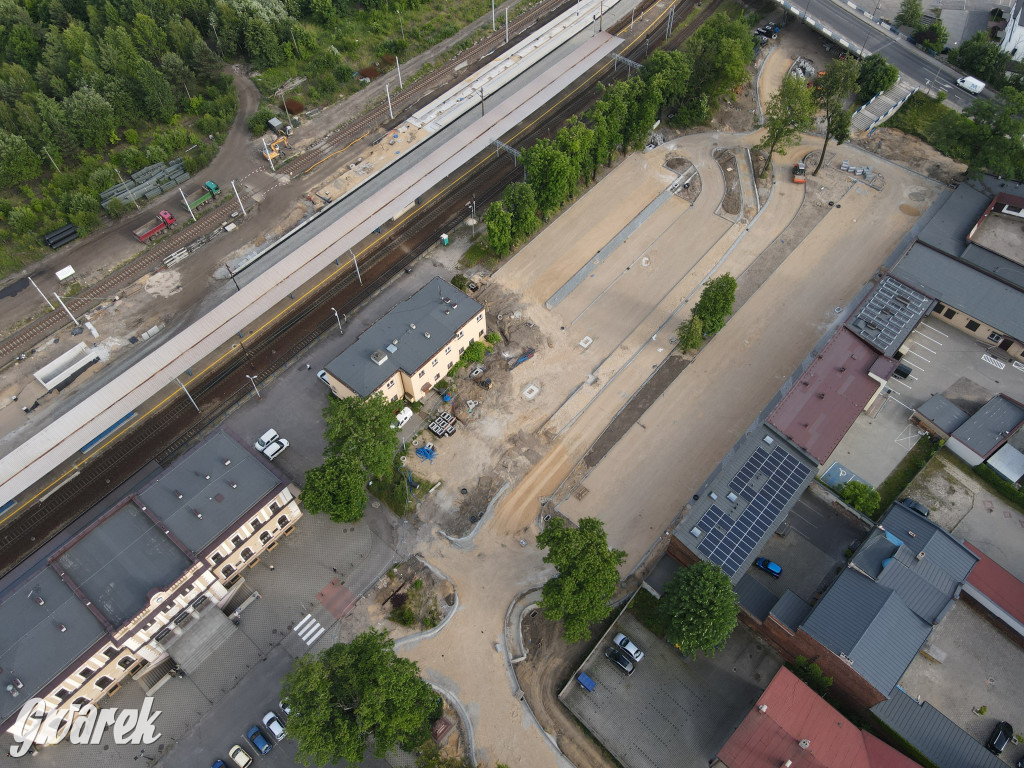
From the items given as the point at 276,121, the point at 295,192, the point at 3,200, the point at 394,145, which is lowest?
→ the point at 3,200

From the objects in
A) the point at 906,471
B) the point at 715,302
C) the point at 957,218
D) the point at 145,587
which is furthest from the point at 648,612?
the point at 957,218

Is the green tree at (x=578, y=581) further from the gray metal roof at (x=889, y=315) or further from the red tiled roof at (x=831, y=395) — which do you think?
Answer: the gray metal roof at (x=889, y=315)

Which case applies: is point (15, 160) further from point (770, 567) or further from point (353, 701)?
point (770, 567)

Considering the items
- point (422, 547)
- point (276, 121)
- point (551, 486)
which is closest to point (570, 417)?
point (551, 486)

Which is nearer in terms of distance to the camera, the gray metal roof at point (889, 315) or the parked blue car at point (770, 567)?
the parked blue car at point (770, 567)

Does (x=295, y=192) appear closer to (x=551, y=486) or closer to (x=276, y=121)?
(x=276, y=121)

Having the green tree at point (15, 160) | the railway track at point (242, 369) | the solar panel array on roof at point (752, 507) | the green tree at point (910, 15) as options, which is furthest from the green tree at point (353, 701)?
the green tree at point (910, 15)

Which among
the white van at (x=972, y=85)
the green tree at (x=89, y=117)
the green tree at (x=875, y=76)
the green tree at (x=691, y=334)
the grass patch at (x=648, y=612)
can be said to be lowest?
the grass patch at (x=648, y=612)
